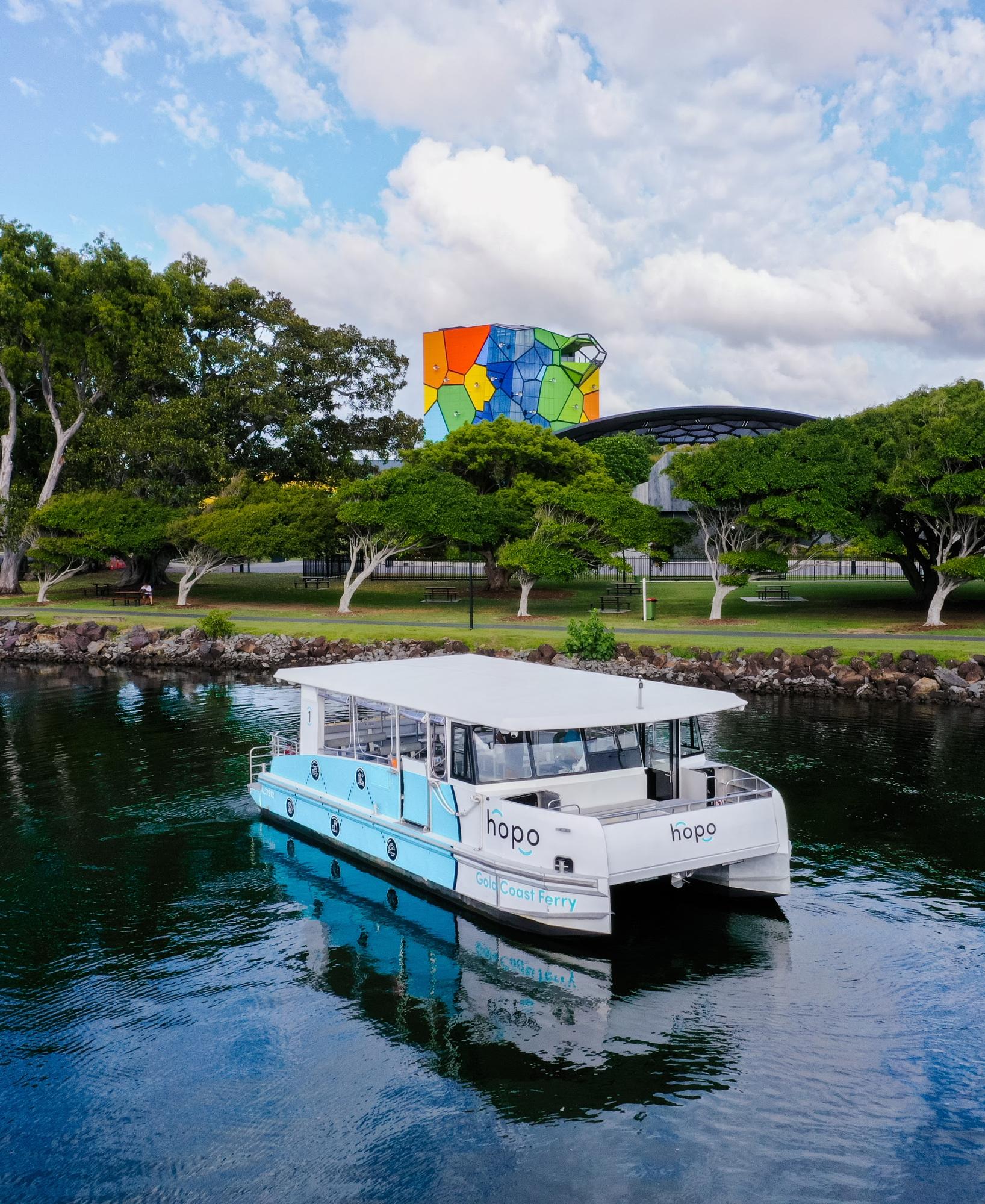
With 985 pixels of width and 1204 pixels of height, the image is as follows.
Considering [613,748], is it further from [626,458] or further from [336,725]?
[626,458]

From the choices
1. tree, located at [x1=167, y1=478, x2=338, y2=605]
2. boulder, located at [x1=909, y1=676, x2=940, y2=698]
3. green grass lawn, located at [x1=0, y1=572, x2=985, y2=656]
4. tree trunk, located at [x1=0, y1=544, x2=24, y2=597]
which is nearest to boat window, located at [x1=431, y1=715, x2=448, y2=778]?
boulder, located at [x1=909, y1=676, x2=940, y2=698]

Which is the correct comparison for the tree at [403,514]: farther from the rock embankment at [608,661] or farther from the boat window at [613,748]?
the boat window at [613,748]

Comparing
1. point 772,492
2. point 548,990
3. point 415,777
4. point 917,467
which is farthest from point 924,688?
point 548,990

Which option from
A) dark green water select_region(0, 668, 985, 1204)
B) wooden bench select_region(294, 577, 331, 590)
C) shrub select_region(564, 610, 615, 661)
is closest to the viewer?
dark green water select_region(0, 668, 985, 1204)

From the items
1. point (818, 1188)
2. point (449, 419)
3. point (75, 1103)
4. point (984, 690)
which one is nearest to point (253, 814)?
point (75, 1103)

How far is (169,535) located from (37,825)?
4234cm

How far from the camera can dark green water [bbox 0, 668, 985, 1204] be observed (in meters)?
10.9

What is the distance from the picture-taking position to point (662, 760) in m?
17.8

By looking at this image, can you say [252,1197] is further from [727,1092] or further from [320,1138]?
[727,1092]

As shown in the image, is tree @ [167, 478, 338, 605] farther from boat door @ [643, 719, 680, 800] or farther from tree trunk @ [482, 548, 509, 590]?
boat door @ [643, 719, 680, 800]

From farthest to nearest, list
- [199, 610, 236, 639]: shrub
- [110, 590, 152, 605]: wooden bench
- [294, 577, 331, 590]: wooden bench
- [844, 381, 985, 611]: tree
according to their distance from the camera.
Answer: [294, 577, 331, 590]: wooden bench, [110, 590, 152, 605]: wooden bench, [199, 610, 236, 639]: shrub, [844, 381, 985, 611]: tree

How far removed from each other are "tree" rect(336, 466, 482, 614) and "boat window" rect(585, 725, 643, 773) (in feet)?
131

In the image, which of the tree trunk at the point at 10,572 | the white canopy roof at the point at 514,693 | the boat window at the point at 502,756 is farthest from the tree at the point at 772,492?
the tree trunk at the point at 10,572

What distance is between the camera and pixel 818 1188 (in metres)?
10.4
